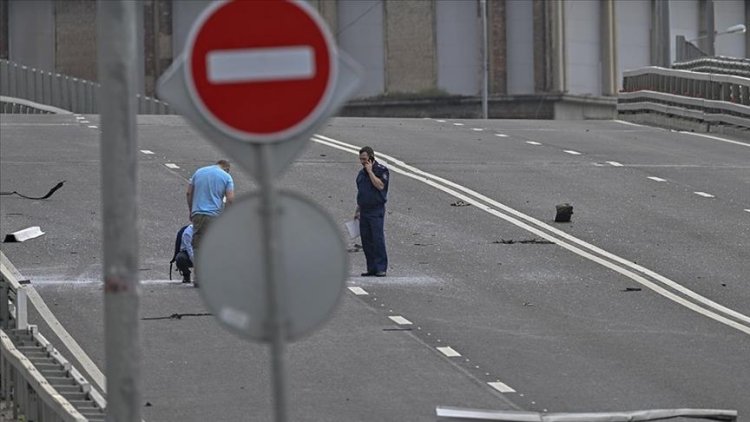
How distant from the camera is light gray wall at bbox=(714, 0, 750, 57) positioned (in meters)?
78.1

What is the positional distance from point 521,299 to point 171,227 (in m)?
6.01

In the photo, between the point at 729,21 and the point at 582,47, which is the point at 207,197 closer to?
the point at 582,47

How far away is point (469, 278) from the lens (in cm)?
2053

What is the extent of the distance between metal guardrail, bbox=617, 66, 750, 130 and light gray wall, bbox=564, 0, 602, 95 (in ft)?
101

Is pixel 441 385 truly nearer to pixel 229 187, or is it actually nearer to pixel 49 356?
pixel 49 356

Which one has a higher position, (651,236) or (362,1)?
(362,1)

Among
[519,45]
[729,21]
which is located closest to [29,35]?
[519,45]

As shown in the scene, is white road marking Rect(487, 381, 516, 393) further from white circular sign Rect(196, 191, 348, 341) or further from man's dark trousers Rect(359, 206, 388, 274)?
white circular sign Rect(196, 191, 348, 341)

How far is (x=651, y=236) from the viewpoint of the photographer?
23656mm

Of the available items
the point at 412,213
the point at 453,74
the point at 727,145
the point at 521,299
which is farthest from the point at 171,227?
the point at 453,74

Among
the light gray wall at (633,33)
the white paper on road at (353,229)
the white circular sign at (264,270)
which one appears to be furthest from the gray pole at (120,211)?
the light gray wall at (633,33)

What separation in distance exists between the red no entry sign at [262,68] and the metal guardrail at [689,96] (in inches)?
Answer: 1180

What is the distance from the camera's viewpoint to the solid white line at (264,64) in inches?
270

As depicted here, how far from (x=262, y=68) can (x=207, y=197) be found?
1239cm
